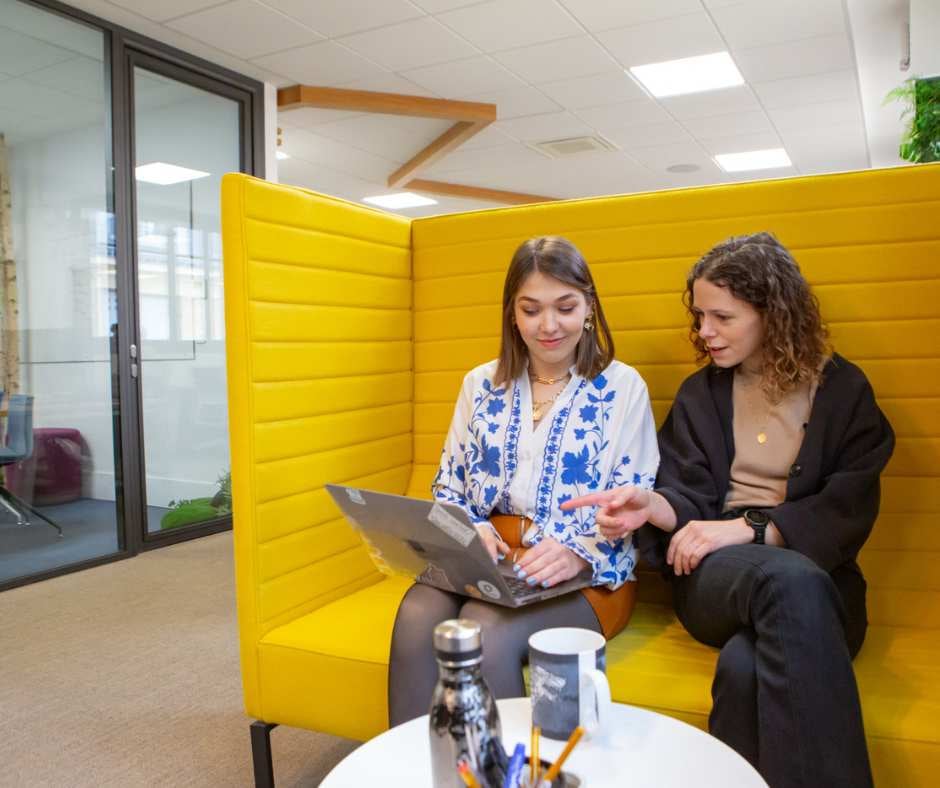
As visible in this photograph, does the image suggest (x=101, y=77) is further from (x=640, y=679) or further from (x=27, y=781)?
(x=640, y=679)

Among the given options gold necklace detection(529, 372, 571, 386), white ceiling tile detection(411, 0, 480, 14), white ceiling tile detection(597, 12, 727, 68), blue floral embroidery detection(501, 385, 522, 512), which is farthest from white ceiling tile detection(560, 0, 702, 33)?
blue floral embroidery detection(501, 385, 522, 512)

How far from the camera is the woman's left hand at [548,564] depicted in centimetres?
149

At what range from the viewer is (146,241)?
4355mm

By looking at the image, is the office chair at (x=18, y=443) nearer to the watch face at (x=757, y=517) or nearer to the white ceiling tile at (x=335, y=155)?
the white ceiling tile at (x=335, y=155)

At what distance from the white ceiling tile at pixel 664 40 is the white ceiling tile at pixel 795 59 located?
27 cm

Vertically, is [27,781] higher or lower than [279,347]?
lower

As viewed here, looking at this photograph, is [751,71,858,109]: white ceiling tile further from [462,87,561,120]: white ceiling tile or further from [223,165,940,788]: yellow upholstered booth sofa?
[223,165,940,788]: yellow upholstered booth sofa

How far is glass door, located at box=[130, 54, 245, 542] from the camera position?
4.36m

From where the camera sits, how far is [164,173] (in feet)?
14.7

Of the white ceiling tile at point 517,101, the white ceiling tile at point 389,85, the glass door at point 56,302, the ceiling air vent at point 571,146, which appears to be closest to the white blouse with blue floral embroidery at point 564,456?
the glass door at point 56,302

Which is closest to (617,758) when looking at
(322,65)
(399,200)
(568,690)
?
(568,690)

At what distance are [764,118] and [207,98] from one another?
3.94 meters

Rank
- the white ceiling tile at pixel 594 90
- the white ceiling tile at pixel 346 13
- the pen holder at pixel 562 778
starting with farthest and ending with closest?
1. the white ceiling tile at pixel 594 90
2. the white ceiling tile at pixel 346 13
3. the pen holder at pixel 562 778

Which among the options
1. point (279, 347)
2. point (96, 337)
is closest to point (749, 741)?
point (279, 347)
